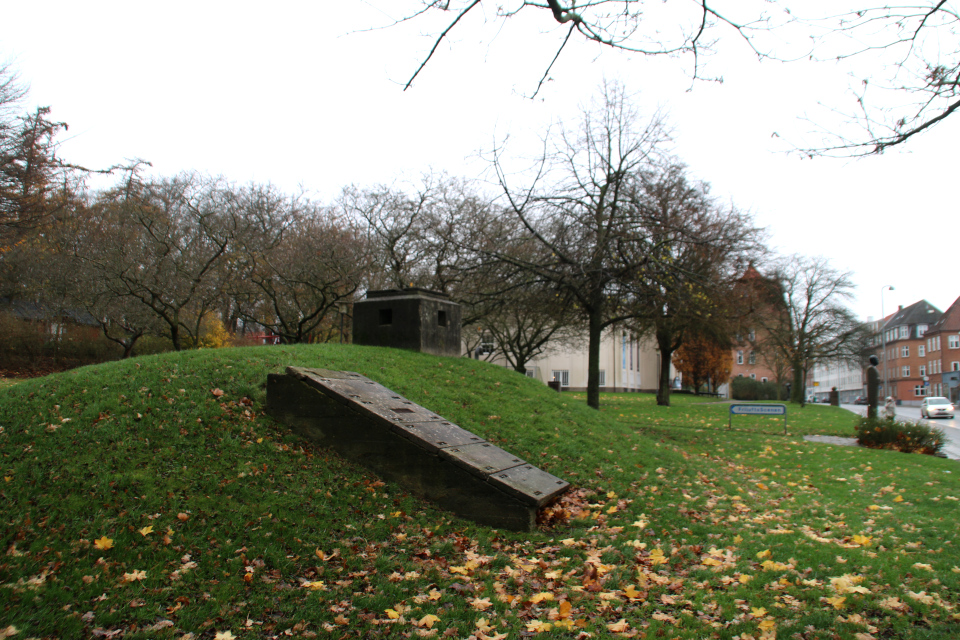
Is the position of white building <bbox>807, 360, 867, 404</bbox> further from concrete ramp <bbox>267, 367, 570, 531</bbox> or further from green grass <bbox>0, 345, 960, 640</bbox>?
concrete ramp <bbox>267, 367, 570, 531</bbox>

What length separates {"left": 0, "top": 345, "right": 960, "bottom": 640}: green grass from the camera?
12.7 feet

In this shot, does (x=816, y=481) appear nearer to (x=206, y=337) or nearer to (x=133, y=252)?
(x=133, y=252)

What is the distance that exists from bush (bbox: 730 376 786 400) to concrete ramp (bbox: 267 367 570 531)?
60.2m

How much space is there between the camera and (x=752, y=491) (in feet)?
27.8

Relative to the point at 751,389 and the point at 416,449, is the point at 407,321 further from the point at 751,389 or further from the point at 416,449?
the point at 751,389

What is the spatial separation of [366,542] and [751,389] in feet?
209

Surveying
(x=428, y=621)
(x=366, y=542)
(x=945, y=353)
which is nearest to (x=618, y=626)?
(x=428, y=621)

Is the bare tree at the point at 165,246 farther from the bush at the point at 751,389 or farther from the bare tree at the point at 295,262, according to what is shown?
the bush at the point at 751,389

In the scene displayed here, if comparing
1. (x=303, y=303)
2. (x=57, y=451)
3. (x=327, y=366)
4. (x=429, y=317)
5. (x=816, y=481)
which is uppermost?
(x=303, y=303)

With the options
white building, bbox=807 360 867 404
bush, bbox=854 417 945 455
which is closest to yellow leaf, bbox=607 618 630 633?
bush, bbox=854 417 945 455

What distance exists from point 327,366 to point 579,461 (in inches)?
163

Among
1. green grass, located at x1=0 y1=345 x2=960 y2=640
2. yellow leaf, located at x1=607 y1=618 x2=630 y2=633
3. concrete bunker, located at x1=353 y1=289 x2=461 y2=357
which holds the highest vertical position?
concrete bunker, located at x1=353 y1=289 x2=461 y2=357

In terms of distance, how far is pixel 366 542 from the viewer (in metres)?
5.20

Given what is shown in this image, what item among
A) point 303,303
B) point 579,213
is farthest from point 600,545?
point 303,303
